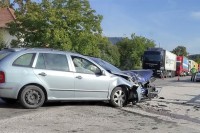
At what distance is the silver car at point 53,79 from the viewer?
10.8 m

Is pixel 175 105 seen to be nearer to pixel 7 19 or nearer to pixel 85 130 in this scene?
pixel 85 130

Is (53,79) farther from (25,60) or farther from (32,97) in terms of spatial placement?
(25,60)

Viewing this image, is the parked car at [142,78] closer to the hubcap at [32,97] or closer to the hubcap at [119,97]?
the hubcap at [119,97]

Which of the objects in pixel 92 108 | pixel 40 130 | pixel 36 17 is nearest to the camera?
pixel 40 130

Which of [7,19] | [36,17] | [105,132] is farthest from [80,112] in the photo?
[7,19]

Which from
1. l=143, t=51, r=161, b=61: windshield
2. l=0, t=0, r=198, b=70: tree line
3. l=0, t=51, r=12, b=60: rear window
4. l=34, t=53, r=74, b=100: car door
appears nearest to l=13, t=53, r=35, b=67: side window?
l=34, t=53, r=74, b=100: car door

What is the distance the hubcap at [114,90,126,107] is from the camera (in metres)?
12.3

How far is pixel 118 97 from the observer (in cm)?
1236

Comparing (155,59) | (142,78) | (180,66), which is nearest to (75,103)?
(142,78)

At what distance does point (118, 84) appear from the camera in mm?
12289

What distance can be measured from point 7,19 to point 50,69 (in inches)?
1838

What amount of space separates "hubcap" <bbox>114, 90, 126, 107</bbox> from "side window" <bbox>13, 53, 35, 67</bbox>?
2.81 m

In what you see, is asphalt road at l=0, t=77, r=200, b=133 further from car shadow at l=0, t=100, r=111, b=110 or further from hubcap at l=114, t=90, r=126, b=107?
hubcap at l=114, t=90, r=126, b=107

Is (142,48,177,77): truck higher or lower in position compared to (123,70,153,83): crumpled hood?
higher
